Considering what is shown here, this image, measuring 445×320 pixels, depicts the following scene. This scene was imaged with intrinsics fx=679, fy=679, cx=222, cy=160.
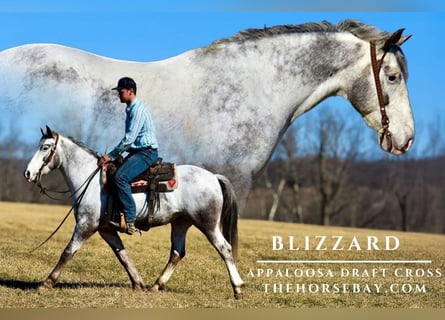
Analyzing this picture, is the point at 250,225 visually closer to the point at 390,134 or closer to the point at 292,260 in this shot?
the point at 292,260

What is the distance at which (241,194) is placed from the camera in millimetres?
6254

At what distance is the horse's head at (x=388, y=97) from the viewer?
6.32 m

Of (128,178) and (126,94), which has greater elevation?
(126,94)

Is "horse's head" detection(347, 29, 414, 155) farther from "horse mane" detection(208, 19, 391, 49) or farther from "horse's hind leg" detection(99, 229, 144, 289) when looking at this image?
"horse's hind leg" detection(99, 229, 144, 289)

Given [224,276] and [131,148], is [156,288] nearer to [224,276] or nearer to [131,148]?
[224,276]

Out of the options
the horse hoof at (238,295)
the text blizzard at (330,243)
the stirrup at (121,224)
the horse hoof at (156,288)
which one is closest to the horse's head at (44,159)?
the stirrup at (121,224)

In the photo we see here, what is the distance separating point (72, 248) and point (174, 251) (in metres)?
0.92

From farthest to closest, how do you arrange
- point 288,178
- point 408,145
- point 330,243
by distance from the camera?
point 288,178 < point 330,243 < point 408,145

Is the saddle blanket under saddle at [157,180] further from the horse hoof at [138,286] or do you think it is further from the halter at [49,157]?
the horse hoof at [138,286]

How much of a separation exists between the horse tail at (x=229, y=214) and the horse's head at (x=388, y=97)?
4.80 feet

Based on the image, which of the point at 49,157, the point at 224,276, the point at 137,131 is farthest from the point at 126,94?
the point at 224,276

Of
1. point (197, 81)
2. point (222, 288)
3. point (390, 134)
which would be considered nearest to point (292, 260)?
point (222, 288)

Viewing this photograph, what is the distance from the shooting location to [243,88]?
20.6 feet

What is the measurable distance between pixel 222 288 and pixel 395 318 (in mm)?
1619
